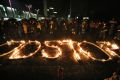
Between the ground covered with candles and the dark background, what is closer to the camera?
the ground covered with candles

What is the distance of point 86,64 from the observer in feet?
22.7

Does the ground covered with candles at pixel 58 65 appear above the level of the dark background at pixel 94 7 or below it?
below

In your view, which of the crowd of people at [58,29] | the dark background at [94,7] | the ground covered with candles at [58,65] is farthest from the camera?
the dark background at [94,7]

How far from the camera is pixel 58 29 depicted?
1410 cm

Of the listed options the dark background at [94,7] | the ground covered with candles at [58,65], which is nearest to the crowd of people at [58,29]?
the ground covered with candles at [58,65]

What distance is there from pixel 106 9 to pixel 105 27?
9324mm

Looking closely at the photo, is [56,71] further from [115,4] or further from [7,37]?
[115,4]

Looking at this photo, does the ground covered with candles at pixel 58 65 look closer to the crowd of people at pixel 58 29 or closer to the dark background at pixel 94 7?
the crowd of people at pixel 58 29

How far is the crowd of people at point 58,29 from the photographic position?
12062 millimetres

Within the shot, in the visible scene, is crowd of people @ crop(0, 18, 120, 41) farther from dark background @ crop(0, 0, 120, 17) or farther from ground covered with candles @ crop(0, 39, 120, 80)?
dark background @ crop(0, 0, 120, 17)

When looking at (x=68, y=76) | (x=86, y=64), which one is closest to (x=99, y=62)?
(x=86, y=64)

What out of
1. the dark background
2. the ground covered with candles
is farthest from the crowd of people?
the dark background

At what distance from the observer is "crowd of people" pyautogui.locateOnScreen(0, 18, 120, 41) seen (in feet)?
39.6

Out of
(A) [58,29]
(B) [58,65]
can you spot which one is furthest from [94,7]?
(B) [58,65]
